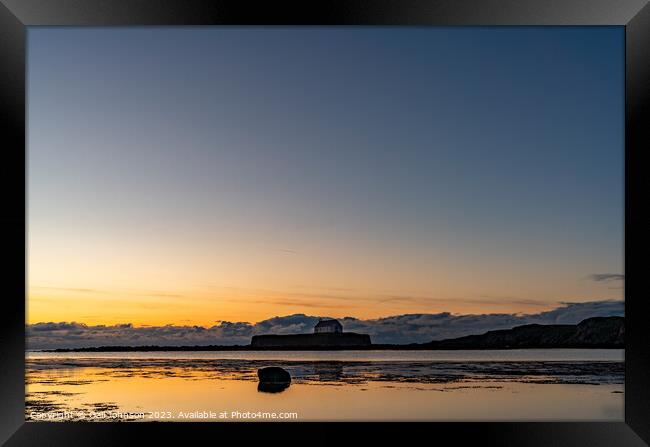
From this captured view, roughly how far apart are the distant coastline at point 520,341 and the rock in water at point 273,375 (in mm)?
240

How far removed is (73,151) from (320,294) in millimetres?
2884

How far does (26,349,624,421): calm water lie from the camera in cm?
698

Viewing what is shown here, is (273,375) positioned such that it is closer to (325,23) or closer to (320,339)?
(320,339)

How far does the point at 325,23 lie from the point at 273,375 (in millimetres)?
6022

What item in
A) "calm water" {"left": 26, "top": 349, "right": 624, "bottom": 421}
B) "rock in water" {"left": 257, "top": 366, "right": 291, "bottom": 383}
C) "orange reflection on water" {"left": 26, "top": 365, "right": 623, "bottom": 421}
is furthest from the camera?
"rock in water" {"left": 257, "top": 366, "right": 291, "bottom": 383}

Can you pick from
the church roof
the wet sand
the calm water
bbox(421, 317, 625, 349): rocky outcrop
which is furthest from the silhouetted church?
bbox(421, 317, 625, 349): rocky outcrop

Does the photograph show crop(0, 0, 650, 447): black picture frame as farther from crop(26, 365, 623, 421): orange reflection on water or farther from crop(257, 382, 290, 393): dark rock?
crop(257, 382, 290, 393): dark rock

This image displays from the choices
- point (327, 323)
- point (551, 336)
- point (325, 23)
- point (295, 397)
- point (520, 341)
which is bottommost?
point (295, 397)

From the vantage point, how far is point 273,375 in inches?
324

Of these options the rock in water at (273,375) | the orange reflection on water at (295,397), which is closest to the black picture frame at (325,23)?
the orange reflection on water at (295,397)

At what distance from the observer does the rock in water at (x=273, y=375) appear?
8.09 metres

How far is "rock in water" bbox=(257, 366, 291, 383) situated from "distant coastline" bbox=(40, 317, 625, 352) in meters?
0.24

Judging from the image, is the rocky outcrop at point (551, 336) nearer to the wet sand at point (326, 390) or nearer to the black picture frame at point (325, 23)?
the wet sand at point (326, 390)

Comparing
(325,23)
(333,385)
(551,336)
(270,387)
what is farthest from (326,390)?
(325,23)
